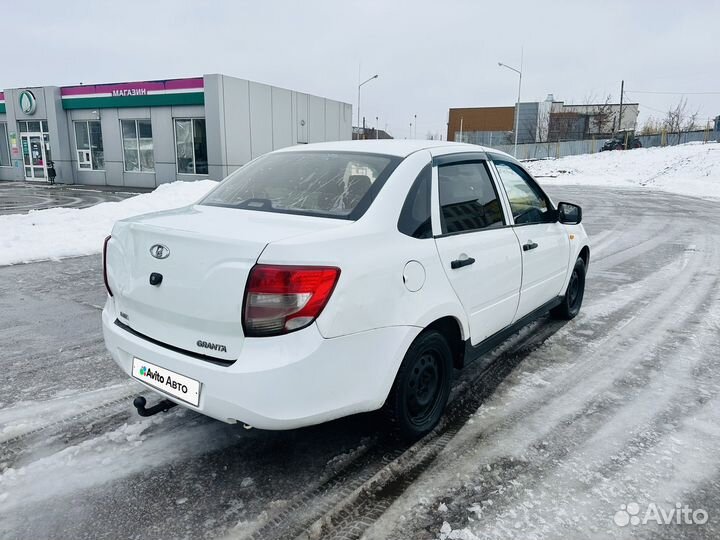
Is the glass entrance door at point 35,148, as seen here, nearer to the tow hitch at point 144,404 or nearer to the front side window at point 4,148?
the front side window at point 4,148

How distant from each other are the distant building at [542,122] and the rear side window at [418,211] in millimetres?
64623

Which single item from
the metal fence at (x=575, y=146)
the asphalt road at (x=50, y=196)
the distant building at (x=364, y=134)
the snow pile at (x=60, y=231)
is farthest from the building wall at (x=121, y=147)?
the metal fence at (x=575, y=146)

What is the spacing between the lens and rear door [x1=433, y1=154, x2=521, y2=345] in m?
3.09

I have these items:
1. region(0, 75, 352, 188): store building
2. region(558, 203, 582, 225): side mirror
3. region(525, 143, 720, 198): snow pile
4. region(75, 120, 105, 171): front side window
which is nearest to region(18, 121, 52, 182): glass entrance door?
region(0, 75, 352, 188): store building

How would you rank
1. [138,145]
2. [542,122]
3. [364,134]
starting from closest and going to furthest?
[138,145] → [364,134] → [542,122]

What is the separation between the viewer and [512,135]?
74.3 m

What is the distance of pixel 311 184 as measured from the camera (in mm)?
3180

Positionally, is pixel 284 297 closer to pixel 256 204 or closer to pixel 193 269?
pixel 193 269

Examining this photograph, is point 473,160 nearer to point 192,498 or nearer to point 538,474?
point 538,474

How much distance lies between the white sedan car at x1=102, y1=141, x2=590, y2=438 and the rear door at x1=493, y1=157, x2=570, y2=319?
0.58 feet

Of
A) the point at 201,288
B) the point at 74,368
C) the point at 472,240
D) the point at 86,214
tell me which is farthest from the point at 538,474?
the point at 86,214

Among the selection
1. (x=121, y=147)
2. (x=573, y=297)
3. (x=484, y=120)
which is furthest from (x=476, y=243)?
(x=484, y=120)

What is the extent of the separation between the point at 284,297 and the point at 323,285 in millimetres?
183

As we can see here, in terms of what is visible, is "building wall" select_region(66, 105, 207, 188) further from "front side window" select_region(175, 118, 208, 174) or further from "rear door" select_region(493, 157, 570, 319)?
"rear door" select_region(493, 157, 570, 319)
